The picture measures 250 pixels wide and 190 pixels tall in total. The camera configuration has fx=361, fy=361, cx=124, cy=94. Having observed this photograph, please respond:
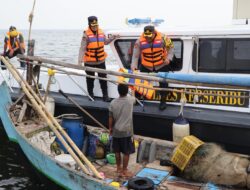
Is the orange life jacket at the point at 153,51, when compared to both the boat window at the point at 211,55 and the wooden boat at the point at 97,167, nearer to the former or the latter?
the boat window at the point at 211,55

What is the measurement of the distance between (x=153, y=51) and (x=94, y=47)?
133 cm

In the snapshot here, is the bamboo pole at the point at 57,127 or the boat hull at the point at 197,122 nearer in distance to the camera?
the bamboo pole at the point at 57,127

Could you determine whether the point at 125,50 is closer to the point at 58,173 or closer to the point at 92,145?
the point at 92,145

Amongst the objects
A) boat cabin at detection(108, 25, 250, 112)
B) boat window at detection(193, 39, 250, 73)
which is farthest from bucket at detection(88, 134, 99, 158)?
boat window at detection(193, 39, 250, 73)

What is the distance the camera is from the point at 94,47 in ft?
24.6

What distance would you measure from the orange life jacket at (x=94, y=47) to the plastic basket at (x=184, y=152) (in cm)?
284

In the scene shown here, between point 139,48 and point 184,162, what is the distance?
2518 millimetres

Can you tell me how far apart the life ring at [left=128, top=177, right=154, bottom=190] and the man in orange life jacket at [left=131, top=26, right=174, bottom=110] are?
2096 mm

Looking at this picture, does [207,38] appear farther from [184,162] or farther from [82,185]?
[82,185]

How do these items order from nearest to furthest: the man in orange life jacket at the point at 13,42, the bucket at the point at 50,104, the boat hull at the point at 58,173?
the boat hull at the point at 58,173, the bucket at the point at 50,104, the man in orange life jacket at the point at 13,42

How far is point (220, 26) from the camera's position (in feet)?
22.2

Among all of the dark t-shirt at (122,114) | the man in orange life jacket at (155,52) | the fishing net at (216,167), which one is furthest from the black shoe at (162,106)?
the dark t-shirt at (122,114)

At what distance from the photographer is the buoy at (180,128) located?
247 inches

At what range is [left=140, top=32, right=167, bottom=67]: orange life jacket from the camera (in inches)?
268
